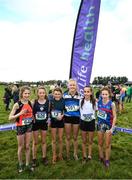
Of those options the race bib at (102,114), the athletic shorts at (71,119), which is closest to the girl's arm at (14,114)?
the athletic shorts at (71,119)

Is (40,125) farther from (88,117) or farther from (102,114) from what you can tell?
(102,114)

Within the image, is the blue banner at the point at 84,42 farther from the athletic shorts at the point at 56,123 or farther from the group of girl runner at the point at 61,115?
the athletic shorts at the point at 56,123

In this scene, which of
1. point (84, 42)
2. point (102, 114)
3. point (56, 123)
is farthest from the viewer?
point (84, 42)

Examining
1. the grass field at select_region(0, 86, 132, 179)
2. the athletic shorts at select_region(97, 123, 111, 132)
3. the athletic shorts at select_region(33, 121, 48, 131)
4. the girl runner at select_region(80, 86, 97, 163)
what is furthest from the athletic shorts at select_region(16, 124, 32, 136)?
the athletic shorts at select_region(97, 123, 111, 132)

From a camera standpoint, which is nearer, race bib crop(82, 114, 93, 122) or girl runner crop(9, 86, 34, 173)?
girl runner crop(9, 86, 34, 173)

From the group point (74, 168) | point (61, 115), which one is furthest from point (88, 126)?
point (74, 168)

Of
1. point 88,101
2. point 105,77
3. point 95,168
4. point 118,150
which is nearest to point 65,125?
point 88,101

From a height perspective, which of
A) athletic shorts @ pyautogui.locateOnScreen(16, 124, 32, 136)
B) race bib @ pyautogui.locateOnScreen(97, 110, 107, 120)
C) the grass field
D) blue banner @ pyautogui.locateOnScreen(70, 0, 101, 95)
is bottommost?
the grass field

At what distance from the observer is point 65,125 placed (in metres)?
6.93

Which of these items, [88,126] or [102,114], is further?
[88,126]

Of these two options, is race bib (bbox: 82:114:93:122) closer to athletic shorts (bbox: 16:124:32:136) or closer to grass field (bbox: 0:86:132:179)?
grass field (bbox: 0:86:132:179)

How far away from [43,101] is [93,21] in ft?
10.6

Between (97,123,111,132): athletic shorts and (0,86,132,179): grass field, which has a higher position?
(97,123,111,132): athletic shorts

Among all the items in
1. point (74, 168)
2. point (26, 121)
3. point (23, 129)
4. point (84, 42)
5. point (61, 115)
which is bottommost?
point (74, 168)
